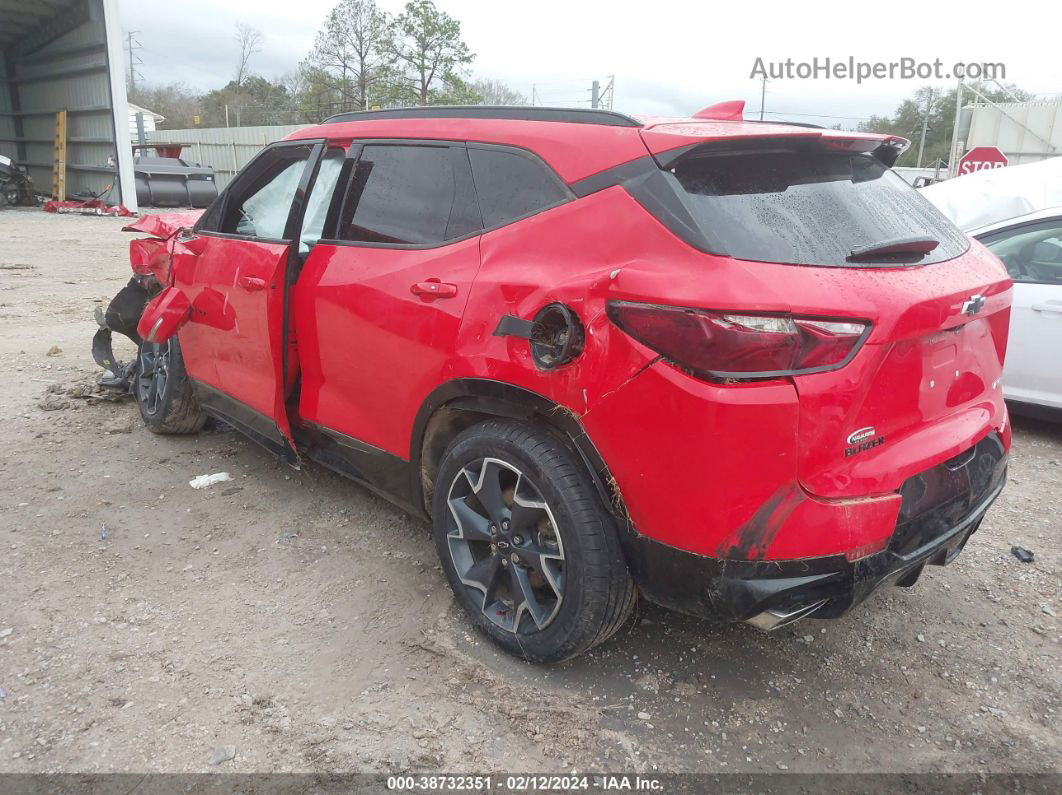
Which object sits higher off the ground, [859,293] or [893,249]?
[893,249]

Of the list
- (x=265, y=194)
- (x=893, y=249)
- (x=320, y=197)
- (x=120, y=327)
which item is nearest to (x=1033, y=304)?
(x=893, y=249)

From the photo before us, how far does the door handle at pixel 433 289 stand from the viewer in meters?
2.63

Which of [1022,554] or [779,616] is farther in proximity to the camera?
[1022,554]

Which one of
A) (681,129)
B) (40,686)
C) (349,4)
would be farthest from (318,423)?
(349,4)

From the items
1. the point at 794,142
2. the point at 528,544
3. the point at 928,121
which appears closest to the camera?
the point at 794,142

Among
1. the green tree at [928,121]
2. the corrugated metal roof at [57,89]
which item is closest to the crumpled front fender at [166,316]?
the corrugated metal roof at [57,89]

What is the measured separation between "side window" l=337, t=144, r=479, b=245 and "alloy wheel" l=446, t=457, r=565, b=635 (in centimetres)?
87

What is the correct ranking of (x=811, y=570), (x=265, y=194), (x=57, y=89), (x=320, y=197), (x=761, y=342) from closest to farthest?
(x=761, y=342), (x=811, y=570), (x=320, y=197), (x=265, y=194), (x=57, y=89)

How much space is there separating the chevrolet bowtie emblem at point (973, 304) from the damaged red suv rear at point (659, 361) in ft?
0.06

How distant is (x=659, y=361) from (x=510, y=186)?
0.92 meters

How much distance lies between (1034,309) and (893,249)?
334 cm

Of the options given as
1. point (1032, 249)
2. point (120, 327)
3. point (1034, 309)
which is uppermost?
point (1032, 249)

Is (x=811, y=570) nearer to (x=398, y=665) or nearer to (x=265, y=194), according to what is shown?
(x=398, y=665)

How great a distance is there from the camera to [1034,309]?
15.9ft
